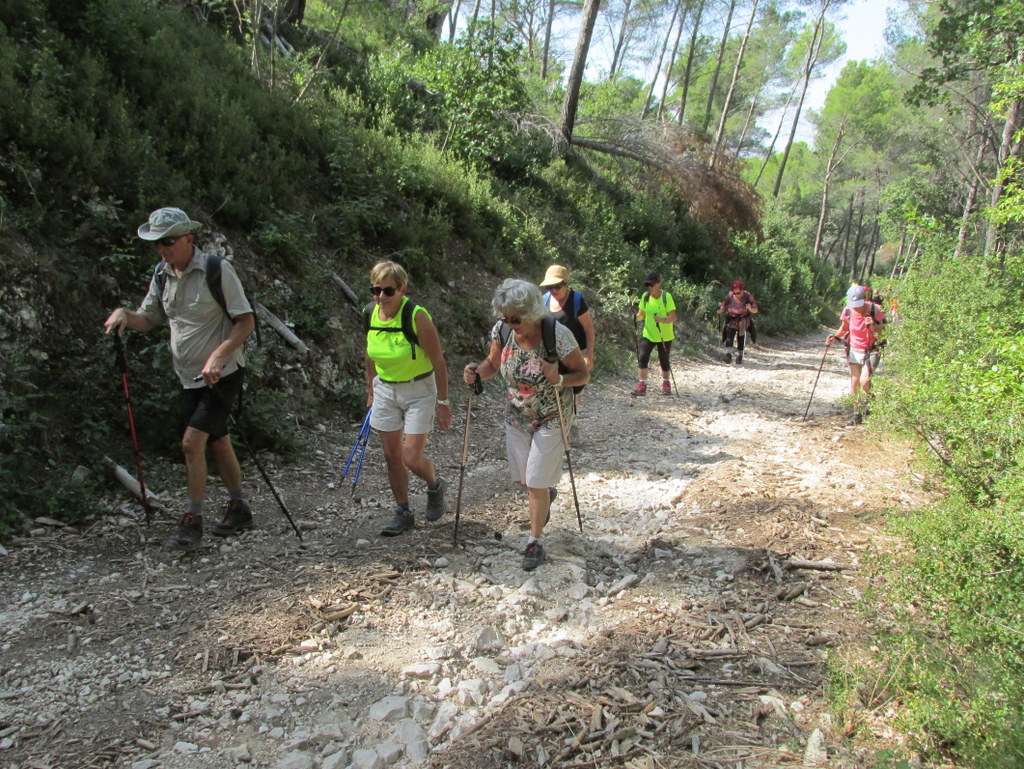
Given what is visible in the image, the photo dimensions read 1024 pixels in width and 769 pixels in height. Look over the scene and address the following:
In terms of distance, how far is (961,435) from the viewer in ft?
15.5

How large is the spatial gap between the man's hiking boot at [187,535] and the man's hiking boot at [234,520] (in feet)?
0.75

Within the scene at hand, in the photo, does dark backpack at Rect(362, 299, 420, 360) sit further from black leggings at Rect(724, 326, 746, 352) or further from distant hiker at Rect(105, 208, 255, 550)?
black leggings at Rect(724, 326, 746, 352)


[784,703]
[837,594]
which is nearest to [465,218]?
[837,594]

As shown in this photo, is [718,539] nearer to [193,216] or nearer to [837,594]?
[837,594]

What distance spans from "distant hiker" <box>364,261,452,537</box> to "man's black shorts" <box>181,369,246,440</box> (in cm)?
96

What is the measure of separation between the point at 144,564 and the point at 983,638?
4.68 metres

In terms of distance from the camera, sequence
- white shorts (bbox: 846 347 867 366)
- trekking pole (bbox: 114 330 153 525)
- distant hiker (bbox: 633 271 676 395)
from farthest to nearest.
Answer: distant hiker (bbox: 633 271 676 395), white shorts (bbox: 846 347 867 366), trekking pole (bbox: 114 330 153 525)

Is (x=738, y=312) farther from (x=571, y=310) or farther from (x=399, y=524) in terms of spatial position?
(x=399, y=524)

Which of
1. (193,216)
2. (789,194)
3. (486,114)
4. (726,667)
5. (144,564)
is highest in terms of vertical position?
(789,194)

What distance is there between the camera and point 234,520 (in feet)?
15.5

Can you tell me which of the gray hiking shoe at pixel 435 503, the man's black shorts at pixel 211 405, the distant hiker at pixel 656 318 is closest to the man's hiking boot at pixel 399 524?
the gray hiking shoe at pixel 435 503

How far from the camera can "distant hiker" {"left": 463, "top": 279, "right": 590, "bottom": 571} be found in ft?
13.4

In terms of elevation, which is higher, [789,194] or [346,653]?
[789,194]

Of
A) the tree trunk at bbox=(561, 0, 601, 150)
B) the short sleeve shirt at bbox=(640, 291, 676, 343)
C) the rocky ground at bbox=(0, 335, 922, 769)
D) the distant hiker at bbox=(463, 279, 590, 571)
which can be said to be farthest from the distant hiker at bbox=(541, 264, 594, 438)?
the tree trunk at bbox=(561, 0, 601, 150)
